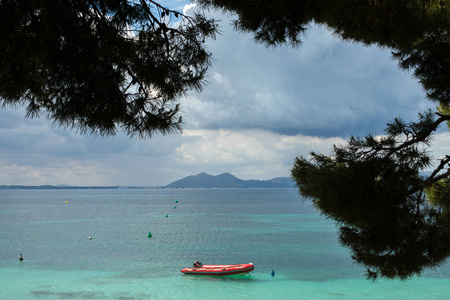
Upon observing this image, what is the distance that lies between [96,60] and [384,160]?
120 inches

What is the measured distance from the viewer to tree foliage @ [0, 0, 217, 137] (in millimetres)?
2918

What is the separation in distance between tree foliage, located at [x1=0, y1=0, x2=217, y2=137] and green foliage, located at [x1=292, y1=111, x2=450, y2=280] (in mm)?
1714

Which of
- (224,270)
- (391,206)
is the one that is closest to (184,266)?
(224,270)

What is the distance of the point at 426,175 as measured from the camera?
4395 millimetres

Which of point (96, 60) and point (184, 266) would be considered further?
point (184, 266)

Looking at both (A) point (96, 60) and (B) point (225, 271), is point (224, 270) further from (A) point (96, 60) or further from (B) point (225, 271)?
(A) point (96, 60)

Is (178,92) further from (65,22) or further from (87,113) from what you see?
(65,22)

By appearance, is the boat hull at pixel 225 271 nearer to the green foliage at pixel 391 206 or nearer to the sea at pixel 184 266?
the sea at pixel 184 266

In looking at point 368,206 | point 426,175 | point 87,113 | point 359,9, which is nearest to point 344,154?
→ point 368,206

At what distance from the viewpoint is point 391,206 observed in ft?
13.5

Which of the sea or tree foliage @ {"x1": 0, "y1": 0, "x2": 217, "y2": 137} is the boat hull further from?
tree foliage @ {"x1": 0, "y1": 0, "x2": 217, "y2": 137}

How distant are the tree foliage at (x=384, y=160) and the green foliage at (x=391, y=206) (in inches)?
0.4

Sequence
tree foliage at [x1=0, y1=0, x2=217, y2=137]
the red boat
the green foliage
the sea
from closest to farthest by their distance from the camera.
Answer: tree foliage at [x1=0, y1=0, x2=217, y2=137], the green foliage, the sea, the red boat

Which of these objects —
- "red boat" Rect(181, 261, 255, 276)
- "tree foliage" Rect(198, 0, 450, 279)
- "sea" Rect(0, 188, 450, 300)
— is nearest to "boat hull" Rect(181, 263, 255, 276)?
"red boat" Rect(181, 261, 255, 276)
